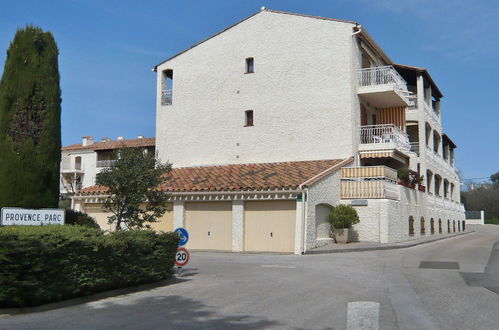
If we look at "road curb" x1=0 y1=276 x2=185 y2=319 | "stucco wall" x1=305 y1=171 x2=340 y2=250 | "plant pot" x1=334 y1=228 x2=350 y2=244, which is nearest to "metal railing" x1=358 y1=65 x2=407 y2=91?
"stucco wall" x1=305 y1=171 x2=340 y2=250

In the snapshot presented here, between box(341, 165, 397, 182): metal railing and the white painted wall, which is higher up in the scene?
the white painted wall

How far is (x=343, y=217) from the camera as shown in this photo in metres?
22.7

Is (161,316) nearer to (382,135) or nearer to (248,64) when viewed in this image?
(382,135)

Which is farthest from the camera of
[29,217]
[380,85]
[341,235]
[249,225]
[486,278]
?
[380,85]

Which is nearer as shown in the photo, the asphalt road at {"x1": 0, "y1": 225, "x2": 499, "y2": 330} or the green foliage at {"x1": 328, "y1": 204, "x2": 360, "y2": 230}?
the asphalt road at {"x1": 0, "y1": 225, "x2": 499, "y2": 330}

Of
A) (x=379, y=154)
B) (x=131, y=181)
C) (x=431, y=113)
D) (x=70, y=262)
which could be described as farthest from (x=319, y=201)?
(x=431, y=113)

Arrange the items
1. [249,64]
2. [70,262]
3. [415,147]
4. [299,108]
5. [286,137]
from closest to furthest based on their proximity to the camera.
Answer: [70,262] → [299,108] → [286,137] → [249,64] → [415,147]

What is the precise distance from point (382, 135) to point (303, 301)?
1912cm

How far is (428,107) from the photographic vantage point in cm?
3634

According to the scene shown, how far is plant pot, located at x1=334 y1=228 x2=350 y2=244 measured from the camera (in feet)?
75.6

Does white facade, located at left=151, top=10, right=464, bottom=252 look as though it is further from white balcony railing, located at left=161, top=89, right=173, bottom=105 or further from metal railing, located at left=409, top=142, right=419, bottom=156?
metal railing, located at left=409, top=142, right=419, bottom=156

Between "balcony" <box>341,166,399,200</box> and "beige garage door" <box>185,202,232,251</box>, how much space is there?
578cm

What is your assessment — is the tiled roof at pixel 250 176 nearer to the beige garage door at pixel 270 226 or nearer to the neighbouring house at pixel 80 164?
the beige garage door at pixel 270 226

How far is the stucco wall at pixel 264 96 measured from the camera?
26.9m
